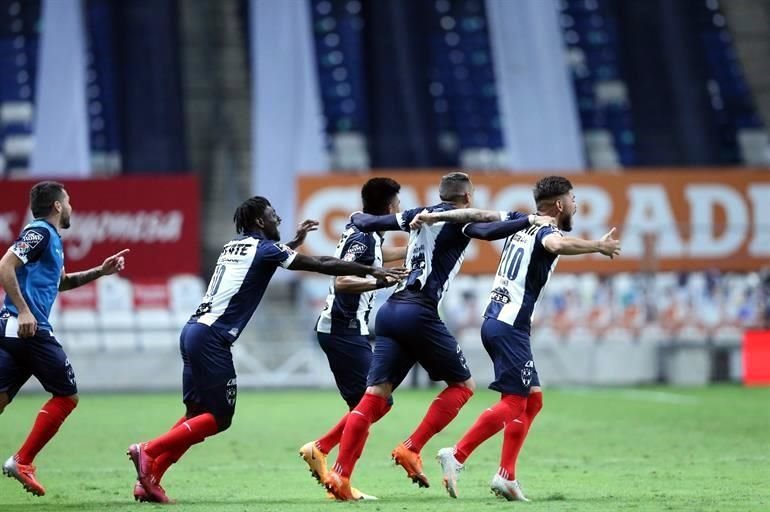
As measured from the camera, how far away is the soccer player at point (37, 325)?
32.6 ft

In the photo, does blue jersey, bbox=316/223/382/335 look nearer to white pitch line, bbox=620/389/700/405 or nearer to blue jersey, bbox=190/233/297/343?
blue jersey, bbox=190/233/297/343

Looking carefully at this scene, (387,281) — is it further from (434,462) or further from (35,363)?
(434,462)

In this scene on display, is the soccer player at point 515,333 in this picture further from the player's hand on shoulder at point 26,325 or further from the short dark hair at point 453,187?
the player's hand on shoulder at point 26,325

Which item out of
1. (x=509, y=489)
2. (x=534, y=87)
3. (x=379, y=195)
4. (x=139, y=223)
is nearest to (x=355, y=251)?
(x=379, y=195)

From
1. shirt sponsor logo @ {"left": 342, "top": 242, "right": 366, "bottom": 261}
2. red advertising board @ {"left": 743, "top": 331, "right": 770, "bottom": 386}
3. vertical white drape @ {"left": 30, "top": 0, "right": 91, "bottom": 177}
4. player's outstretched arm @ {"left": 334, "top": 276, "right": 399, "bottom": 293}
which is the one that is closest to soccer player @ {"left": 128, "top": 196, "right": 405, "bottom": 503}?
player's outstretched arm @ {"left": 334, "top": 276, "right": 399, "bottom": 293}

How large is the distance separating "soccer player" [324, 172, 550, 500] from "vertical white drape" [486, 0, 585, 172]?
65.9ft

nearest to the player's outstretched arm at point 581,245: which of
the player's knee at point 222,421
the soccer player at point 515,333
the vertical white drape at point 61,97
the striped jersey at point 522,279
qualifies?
the soccer player at point 515,333

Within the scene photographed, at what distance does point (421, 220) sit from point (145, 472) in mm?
2508

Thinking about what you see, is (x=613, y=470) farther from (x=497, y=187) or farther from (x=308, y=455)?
(x=497, y=187)

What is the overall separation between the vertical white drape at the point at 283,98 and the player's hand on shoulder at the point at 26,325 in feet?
64.6

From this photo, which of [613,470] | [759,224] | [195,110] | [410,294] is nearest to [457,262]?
[410,294]

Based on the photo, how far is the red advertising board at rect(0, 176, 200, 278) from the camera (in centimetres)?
2755

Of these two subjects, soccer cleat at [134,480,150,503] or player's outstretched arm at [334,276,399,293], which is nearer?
soccer cleat at [134,480,150,503]

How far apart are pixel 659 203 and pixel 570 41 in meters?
6.10
